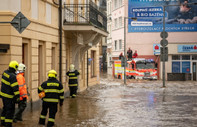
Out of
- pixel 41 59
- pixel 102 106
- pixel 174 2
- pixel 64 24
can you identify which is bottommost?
pixel 102 106

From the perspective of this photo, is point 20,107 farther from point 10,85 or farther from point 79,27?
point 79,27

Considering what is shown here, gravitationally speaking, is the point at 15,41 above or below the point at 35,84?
above

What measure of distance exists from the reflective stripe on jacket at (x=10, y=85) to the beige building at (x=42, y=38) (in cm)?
210

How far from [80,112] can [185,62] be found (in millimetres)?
33904

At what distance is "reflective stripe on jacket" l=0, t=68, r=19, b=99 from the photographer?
10680mm

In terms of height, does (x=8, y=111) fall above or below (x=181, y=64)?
below

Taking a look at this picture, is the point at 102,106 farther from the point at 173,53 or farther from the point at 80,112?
the point at 173,53

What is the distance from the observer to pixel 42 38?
17.2 m

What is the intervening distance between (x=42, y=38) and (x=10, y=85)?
6.60 metres

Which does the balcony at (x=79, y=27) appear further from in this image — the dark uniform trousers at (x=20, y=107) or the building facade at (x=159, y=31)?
the building facade at (x=159, y=31)

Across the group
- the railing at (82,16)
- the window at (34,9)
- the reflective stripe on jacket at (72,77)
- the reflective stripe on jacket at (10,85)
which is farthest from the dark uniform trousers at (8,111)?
the railing at (82,16)

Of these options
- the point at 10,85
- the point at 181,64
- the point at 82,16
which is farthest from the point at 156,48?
the point at 10,85

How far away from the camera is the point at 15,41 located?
13602mm

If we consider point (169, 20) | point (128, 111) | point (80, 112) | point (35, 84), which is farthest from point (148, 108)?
point (169, 20)
